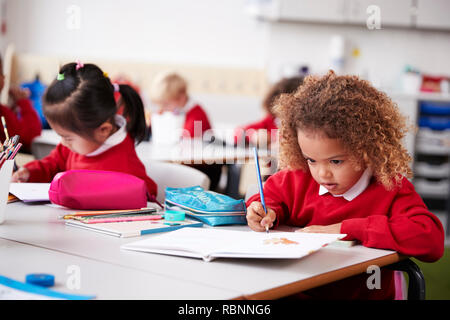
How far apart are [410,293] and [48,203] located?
94 centimetres

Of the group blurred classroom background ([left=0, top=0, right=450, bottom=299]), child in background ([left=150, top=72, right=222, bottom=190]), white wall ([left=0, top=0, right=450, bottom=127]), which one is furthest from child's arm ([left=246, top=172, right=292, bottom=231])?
white wall ([left=0, top=0, right=450, bottom=127])

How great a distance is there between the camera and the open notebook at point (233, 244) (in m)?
1.00

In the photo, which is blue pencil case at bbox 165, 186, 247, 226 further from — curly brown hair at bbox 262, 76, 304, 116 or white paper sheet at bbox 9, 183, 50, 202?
curly brown hair at bbox 262, 76, 304, 116

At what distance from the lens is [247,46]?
17.9ft

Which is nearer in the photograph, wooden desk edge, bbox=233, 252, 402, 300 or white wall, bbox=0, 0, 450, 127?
wooden desk edge, bbox=233, 252, 402, 300

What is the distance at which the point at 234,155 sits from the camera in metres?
2.70

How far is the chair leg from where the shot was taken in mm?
1204

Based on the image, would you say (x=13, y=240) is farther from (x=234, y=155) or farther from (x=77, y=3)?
(x=77, y=3)

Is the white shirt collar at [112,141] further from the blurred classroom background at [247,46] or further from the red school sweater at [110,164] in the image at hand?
the blurred classroom background at [247,46]

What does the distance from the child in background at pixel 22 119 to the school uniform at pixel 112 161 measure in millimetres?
715

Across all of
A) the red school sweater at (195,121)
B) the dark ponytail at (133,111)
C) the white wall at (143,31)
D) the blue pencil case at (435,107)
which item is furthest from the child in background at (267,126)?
the blue pencil case at (435,107)

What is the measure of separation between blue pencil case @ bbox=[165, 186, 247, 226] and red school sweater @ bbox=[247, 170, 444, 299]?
9 cm

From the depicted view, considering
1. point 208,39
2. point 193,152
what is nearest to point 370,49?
point 208,39
